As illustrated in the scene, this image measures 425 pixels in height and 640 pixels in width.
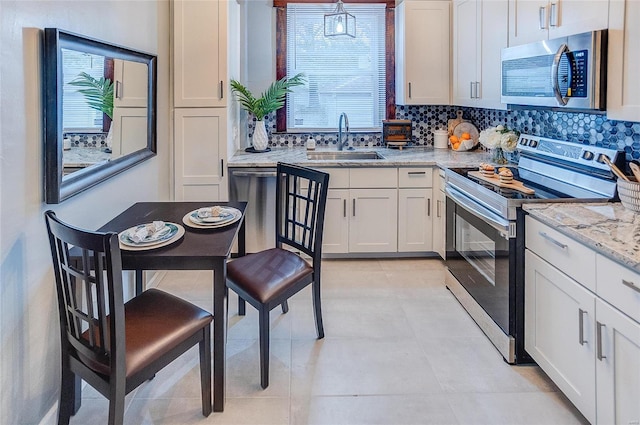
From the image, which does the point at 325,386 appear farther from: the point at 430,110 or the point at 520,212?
the point at 430,110

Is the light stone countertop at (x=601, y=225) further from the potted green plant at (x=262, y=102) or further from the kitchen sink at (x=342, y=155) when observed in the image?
the potted green plant at (x=262, y=102)

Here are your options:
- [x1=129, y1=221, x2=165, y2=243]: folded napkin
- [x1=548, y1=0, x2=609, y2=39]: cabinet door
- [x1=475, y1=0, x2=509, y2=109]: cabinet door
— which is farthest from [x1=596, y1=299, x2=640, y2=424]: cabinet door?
[x1=475, y1=0, x2=509, y2=109]: cabinet door

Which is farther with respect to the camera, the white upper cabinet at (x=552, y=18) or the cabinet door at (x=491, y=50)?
the cabinet door at (x=491, y=50)

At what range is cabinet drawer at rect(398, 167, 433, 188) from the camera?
389cm

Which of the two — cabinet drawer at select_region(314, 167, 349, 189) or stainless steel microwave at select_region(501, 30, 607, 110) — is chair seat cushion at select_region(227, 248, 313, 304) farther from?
stainless steel microwave at select_region(501, 30, 607, 110)

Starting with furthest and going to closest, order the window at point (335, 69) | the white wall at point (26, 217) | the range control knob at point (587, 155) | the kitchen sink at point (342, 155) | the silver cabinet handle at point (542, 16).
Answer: the window at point (335, 69), the kitchen sink at point (342, 155), the silver cabinet handle at point (542, 16), the range control knob at point (587, 155), the white wall at point (26, 217)

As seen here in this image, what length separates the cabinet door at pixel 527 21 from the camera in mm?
2643

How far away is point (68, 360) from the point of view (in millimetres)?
1821

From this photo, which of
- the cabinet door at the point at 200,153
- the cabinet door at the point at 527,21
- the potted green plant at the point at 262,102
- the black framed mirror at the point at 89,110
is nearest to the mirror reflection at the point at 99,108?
the black framed mirror at the point at 89,110

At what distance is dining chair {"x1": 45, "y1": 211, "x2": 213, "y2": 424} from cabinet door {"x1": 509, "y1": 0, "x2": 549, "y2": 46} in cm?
234

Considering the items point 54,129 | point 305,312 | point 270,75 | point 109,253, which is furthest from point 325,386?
point 270,75

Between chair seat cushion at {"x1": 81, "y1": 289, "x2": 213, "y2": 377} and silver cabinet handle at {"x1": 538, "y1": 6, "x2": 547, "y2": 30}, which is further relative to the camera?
silver cabinet handle at {"x1": 538, "y1": 6, "x2": 547, "y2": 30}

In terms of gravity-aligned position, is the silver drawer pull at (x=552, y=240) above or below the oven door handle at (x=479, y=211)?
below

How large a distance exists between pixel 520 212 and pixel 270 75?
297cm
